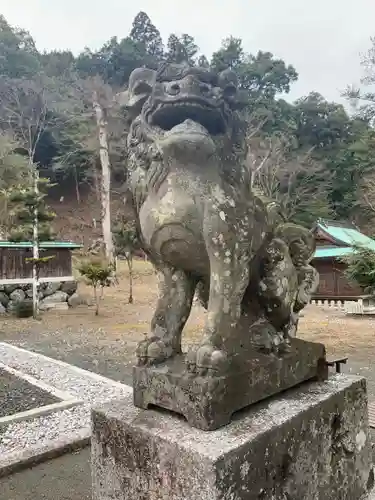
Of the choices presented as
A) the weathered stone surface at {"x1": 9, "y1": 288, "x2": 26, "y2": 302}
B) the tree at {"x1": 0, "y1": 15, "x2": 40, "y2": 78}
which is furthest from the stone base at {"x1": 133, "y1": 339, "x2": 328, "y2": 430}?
the tree at {"x1": 0, "y1": 15, "x2": 40, "y2": 78}

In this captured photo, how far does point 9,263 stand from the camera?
13.4 metres

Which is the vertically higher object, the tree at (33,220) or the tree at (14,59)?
the tree at (14,59)

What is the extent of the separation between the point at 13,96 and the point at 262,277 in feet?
96.2

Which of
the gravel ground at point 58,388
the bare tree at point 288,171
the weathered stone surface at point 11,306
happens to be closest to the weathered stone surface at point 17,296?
the weathered stone surface at point 11,306

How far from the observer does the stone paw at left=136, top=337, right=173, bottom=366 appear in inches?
77.7

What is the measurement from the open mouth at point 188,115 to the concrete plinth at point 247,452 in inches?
48.3

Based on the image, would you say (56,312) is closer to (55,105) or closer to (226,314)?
(226,314)

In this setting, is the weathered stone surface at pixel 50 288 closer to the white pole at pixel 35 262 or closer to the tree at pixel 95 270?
the white pole at pixel 35 262

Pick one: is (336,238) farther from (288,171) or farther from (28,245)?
(28,245)

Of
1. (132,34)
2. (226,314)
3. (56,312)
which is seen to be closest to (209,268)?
(226,314)

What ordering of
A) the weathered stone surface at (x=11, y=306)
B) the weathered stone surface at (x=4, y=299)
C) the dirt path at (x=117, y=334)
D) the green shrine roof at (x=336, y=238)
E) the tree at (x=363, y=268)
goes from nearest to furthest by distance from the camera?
the dirt path at (x=117, y=334)
the tree at (x=363, y=268)
the weathered stone surface at (x=11, y=306)
the weathered stone surface at (x=4, y=299)
the green shrine roof at (x=336, y=238)

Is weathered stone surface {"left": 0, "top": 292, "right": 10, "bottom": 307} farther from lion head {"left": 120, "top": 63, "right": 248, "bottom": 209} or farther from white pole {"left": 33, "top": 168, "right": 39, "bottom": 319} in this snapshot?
lion head {"left": 120, "top": 63, "right": 248, "bottom": 209}

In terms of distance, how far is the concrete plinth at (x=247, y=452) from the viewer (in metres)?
1.58

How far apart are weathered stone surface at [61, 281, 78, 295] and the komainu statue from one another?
1276cm
